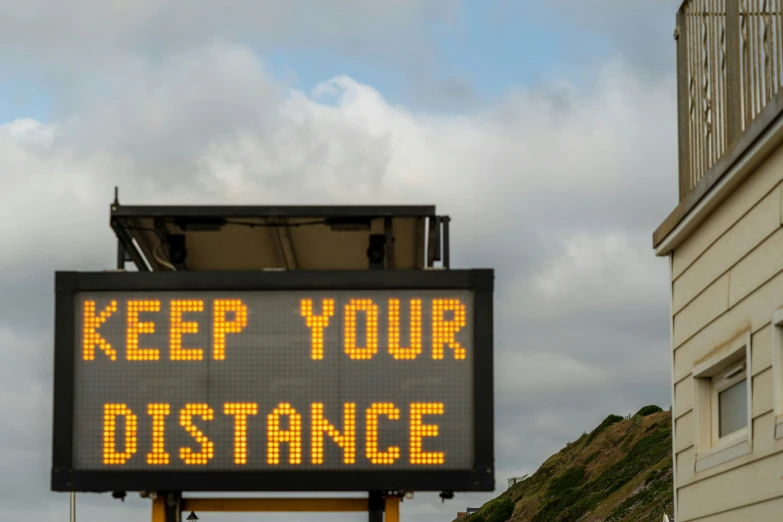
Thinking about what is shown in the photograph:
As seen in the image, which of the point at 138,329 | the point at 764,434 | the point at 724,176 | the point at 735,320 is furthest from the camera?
the point at 138,329

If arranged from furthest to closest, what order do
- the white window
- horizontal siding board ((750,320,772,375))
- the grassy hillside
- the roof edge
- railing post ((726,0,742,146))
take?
1. the grassy hillside
2. railing post ((726,0,742,146))
3. the white window
4. horizontal siding board ((750,320,772,375))
5. the roof edge

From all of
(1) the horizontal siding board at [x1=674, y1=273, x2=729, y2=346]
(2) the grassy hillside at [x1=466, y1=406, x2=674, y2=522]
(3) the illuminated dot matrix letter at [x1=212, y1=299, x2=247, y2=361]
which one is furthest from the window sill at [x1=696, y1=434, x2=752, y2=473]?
(2) the grassy hillside at [x1=466, y1=406, x2=674, y2=522]

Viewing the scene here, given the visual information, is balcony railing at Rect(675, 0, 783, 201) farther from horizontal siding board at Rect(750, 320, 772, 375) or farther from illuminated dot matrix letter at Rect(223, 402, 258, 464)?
illuminated dot matrix letter at Rect(223, 402, 258, 464)

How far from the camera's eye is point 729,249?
10430mm

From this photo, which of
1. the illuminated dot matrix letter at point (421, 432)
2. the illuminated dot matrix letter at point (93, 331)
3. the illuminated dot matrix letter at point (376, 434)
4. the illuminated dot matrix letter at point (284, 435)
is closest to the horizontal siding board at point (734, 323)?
the illuminated dot matrix letter at point (421, 432)

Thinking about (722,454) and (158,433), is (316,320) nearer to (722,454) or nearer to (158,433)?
(158,433)

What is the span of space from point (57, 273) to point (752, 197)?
5.40 meters

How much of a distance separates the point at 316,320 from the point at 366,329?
16.1 inches

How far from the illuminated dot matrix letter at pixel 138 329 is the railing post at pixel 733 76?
467 centimetres

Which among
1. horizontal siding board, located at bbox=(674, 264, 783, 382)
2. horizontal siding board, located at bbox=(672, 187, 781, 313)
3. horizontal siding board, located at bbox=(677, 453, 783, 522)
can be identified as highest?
horizontal siding board, located at bbox=(672, 187, 781, 313)

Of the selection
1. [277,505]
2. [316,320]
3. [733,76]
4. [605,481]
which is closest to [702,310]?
[733,76]

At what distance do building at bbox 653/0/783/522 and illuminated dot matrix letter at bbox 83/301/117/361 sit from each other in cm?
472

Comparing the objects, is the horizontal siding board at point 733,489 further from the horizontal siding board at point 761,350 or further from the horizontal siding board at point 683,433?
the horizontal siding board at point 761,350

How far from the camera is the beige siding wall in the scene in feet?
30.5
